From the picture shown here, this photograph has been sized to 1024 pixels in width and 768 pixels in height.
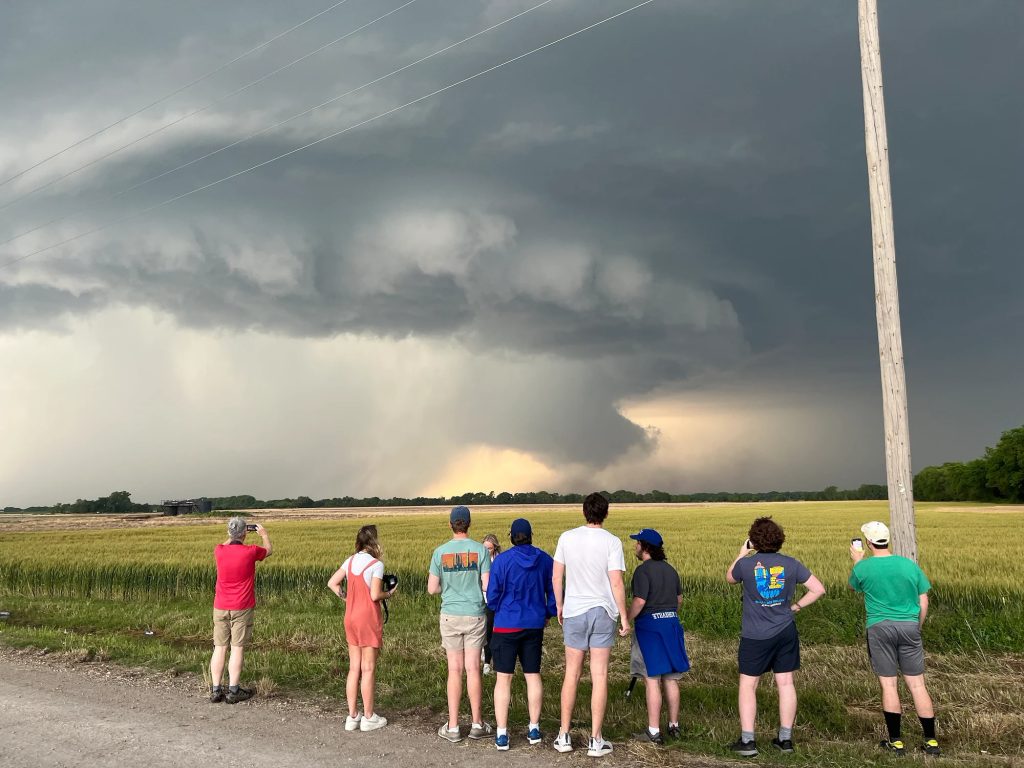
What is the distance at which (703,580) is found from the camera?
1991cm

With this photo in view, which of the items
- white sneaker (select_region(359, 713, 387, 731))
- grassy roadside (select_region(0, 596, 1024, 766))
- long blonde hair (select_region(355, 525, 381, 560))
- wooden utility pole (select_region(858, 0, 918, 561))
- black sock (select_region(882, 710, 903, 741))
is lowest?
grassy roadside (select_region(0, 596, 1024, 766))

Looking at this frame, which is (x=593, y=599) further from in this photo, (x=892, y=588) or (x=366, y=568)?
(x=892, y=588)

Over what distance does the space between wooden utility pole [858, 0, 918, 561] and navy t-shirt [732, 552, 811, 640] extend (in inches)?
175

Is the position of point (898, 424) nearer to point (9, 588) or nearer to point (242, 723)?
point (242, 723)

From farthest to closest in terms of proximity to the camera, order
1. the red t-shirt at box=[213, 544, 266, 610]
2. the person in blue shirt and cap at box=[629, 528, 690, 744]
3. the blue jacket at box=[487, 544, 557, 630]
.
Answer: the red t-shirt at box=[213, 544, 266, 610], the person in blue shirt and cap at box=[629, 528, 690, 744], the blue jacket at box=[487, 544, 557, 630]

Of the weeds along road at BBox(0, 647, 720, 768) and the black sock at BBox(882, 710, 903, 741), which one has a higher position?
the black sock at BBox(882, 710, 903, 741)

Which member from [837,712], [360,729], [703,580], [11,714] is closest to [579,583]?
[360,729]

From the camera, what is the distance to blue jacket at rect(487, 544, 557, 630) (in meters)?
7.91

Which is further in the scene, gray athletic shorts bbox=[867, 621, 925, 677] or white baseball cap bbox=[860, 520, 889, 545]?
white baseball cap bbox=[860, 520, 889, 545]

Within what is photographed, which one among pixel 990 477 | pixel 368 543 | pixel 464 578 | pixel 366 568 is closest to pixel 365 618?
pixel 366 568

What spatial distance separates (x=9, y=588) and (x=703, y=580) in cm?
2283

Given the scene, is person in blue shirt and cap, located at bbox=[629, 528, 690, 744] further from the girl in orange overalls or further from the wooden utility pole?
the wooden utility pole

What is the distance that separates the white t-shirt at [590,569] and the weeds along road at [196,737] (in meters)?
1.45

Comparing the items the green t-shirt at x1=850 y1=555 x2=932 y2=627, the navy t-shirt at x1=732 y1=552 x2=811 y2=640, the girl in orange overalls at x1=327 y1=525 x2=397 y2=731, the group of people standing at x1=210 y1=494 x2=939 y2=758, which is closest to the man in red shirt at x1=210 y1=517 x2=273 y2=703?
the girl in orange overalls at x1=327 y1=525 x2=397 y2=731
